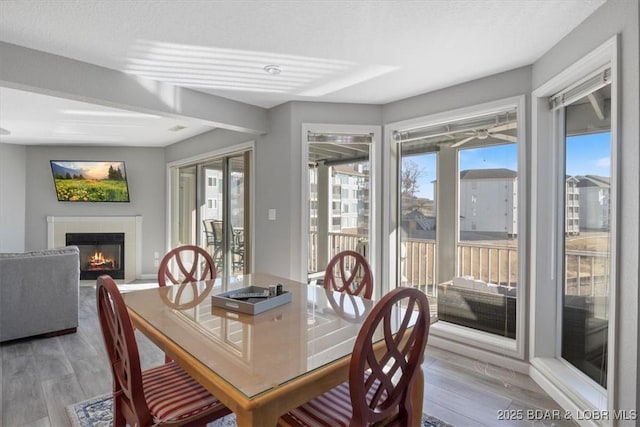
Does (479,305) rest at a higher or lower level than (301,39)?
lower

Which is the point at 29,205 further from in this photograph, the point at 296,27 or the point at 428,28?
the point at 428,28

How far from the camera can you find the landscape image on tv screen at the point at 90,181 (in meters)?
5.87

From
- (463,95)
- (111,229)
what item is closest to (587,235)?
(463,95)

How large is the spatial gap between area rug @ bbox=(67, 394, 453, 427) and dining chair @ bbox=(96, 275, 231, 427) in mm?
653

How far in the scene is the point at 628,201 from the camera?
5.40ft

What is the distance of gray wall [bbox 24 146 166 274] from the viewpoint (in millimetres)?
5910

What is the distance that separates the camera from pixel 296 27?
204 centimetres

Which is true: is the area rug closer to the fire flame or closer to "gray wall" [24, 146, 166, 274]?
"gray wall" [24, 146, 166, 274]

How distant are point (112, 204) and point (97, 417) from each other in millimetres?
4983

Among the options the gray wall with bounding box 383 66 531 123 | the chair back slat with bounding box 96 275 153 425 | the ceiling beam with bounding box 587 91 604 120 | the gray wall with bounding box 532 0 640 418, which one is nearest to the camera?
the chair back slat with bounding box 96 275 153 425

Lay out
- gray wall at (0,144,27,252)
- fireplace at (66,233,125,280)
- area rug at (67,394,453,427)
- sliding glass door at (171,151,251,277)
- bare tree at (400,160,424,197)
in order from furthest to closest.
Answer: fireplace at (66,233,125,280) < gray wall at (0,144,27,252) < sliding glass door at (171,151,251,277) < bare tree at (400,160,424,197) < area rug at (67,394,453,427)

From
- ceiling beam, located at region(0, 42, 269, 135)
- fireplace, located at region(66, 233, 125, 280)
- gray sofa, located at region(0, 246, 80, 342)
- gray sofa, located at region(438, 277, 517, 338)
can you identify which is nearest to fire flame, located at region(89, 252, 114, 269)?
fireplace, located at region(66, 233, 125, 280)

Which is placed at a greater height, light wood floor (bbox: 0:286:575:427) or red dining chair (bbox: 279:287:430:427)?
red dining chair (bbox: 279:287:430:427)

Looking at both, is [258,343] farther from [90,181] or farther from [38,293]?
[90,181]
